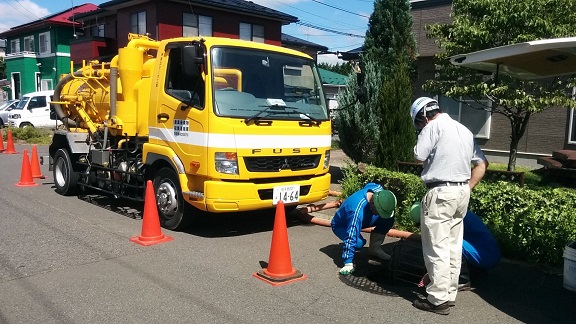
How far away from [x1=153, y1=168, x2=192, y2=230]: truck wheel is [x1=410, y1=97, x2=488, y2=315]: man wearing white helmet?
349 cm

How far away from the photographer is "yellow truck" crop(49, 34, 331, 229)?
607cm

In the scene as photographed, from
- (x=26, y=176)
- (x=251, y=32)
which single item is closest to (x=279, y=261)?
(x=26, y=176)

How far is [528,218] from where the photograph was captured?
18.1ft

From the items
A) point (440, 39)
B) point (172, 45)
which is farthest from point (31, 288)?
point (440, 39)

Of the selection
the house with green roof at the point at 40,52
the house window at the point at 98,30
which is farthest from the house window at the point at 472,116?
the house with green roof at the point at 40,52

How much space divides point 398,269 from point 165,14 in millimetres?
21245

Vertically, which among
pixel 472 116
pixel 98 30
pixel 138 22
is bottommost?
pixel 472 116

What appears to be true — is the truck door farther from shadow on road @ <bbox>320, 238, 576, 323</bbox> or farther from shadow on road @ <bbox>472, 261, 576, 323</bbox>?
shadow on road @ <bbox>472, 261, 576, 323</bbox>

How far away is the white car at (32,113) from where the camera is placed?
24.2 m

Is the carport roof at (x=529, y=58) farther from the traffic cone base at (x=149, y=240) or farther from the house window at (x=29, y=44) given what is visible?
the house window at (x=29, y=44)

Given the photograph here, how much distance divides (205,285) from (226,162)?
68.2 inches

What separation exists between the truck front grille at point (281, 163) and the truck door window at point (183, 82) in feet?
3.14

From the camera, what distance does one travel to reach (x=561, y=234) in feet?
17.2

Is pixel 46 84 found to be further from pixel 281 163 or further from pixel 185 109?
pixel 281 163
